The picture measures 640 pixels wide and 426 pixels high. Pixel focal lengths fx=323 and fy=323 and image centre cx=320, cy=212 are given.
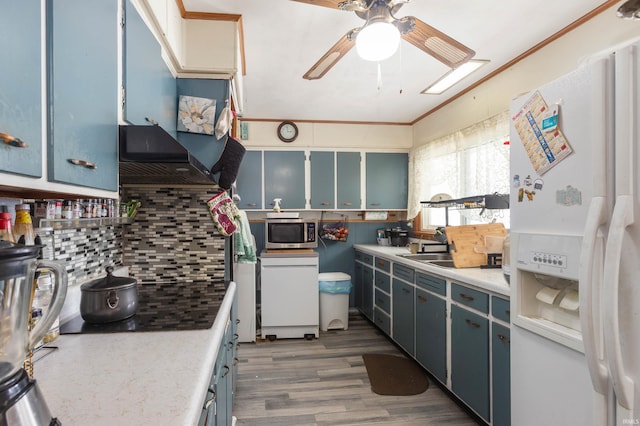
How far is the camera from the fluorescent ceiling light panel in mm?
2496

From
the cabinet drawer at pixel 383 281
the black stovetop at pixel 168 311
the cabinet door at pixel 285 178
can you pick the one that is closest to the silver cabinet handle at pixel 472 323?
the cabinet drawer at pixel 383 281

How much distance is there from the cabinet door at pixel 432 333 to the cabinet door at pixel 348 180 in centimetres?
169

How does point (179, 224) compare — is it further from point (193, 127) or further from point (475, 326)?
point (475, 326)

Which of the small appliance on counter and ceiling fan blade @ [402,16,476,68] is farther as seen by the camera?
the small appliance on counter

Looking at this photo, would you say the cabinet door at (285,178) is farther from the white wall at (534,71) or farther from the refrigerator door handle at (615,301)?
the refrigerator door handle at (615,301)

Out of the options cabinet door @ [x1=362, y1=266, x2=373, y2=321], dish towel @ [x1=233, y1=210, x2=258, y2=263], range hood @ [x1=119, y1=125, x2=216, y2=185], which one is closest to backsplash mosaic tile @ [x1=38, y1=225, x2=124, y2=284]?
range hood @ [x1=119, y1=125, x2=216, y2=185]

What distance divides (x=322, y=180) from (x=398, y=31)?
258cm

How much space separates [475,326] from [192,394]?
1.65 metres

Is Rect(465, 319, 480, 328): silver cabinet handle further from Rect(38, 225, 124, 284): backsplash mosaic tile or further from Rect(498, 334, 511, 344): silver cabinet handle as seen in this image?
Rect(38, 225, 124, 284): backsplash mosaic tile

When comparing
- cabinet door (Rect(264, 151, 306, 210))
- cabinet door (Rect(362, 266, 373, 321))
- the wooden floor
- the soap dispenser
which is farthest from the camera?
cabinet door (Rect(264, 151, 306, 210))

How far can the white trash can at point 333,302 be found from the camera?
3422mm

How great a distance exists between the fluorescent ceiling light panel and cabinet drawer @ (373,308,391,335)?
2.20m

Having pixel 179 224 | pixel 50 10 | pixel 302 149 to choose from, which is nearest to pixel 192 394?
pixel 50 10

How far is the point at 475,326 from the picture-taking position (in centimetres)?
185
